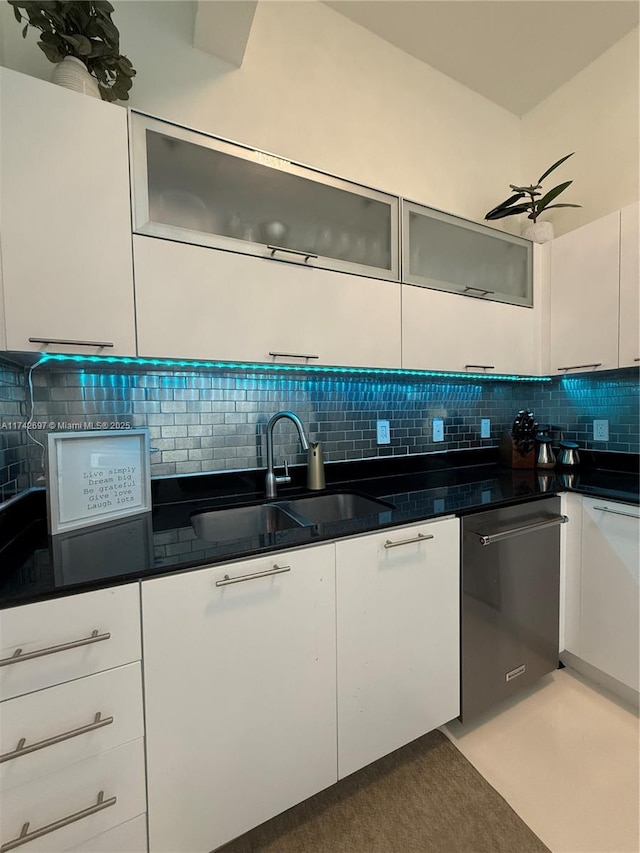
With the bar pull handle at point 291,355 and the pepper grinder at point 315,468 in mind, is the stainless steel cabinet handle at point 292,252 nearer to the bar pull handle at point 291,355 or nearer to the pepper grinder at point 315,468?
the bar pull handle at point 291,355

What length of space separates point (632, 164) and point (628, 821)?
→ 2.71m

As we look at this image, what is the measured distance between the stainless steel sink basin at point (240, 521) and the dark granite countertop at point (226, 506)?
0.04 meters

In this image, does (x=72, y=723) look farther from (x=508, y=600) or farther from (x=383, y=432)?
(x=383, y=432)

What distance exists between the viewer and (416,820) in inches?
42.7

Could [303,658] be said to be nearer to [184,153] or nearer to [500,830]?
[500,830]

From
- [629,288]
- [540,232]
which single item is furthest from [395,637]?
[540,232]

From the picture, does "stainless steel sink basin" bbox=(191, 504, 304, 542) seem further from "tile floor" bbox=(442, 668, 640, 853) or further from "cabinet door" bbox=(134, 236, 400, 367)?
"tile floor" bbox=(442, 668, 640, 853)

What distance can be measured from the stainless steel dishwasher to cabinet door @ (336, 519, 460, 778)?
0.06 m

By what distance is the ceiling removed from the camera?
64.6 inches

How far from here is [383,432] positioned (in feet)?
6.23

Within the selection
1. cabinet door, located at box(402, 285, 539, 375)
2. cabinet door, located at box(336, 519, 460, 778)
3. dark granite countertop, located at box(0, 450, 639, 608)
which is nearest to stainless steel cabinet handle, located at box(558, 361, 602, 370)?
cabinet door, located at box(402, 285, 539, 375)

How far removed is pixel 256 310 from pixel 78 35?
2.82 ft

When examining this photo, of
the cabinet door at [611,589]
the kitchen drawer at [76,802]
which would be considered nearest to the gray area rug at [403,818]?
the kitchen drawer at [76,802]

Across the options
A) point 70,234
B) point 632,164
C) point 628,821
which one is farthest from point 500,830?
point 632,164
